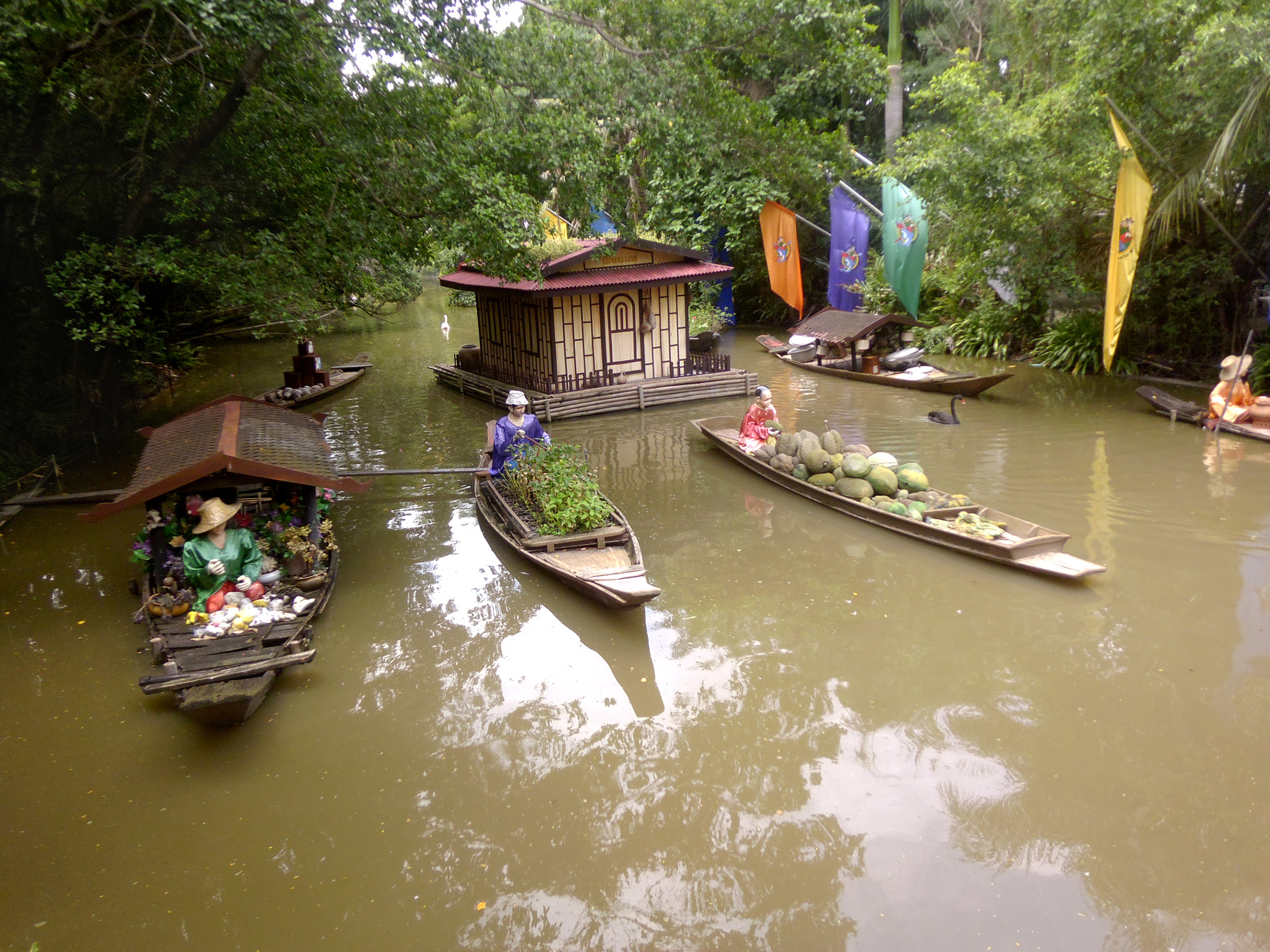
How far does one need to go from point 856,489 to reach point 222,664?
810 cm

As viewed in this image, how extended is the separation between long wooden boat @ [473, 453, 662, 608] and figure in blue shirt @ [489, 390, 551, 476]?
52 cm

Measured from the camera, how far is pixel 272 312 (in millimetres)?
14438

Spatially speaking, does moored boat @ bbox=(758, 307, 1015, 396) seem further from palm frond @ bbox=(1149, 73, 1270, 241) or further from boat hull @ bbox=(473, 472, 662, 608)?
boat hull @ bbox=(473, 472, 662, 608)

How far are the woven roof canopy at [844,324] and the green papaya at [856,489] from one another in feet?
33.3

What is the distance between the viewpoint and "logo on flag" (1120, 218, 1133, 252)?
47.4 feet

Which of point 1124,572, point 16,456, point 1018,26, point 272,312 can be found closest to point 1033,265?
point 1018,26

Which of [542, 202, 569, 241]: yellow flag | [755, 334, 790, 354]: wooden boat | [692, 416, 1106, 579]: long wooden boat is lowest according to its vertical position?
[692, 416, 1106, 579]: long wooden boat

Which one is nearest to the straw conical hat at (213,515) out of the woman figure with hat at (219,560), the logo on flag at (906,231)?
the woman figure with hat at (219,560)

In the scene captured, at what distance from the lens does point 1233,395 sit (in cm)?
1505

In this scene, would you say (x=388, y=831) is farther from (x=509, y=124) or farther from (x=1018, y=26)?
(x=1018, y=26)

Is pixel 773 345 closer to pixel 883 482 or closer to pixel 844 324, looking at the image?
pixel 844 324

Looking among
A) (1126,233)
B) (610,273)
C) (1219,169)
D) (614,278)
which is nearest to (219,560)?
(614,278)

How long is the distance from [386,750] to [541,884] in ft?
6.87

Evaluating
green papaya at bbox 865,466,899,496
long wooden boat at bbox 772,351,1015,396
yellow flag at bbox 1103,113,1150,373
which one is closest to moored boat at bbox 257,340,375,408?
long wooden boat at bbox 772,351,1015,396
